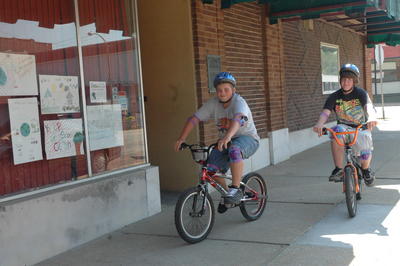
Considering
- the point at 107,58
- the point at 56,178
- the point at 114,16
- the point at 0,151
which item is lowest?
the point at 56,178

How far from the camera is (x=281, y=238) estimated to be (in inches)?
196

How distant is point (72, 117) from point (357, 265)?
3.41 metres

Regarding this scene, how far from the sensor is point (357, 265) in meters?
4.08

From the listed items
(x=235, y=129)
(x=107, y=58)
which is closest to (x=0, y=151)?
(x=107, y=58)

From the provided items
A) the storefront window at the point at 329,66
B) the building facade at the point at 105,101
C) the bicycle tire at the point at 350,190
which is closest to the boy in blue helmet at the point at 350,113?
the bicycle tire at the point at 350,190

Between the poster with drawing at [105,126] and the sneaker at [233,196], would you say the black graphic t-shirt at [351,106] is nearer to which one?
the sneaker at [233,196]

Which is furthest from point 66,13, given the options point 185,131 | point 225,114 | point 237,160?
point 237,160

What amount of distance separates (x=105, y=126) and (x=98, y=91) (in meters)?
0.45

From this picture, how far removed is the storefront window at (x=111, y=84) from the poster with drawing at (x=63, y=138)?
0.21 m

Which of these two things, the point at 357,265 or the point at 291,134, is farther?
the point at 291,134

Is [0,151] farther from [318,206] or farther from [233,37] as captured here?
[233,37]

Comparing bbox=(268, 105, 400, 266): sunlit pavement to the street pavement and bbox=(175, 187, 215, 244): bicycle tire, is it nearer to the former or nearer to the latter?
the street pavement

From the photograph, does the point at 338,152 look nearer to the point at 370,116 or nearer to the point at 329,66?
the point at 370,116

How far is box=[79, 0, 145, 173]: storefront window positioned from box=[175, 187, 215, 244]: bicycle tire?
145cm
